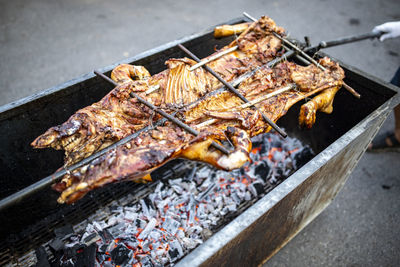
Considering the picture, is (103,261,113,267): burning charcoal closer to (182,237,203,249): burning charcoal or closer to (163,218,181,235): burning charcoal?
(163,218,181,235): burning charcoal

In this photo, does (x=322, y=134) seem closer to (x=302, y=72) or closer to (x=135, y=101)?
(x=302, y=72)

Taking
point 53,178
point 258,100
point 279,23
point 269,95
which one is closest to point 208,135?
point 258,100

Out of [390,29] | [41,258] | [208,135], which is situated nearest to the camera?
[208,135]

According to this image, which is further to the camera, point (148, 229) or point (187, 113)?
point (148, 229)

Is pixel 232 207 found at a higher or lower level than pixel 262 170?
lower

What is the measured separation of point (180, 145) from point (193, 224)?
52.4 inches

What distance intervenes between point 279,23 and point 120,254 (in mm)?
6386

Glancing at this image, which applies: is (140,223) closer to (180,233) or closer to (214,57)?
(180,233)

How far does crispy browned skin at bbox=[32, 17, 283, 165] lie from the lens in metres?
1.97

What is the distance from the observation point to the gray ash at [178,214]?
2.55 metres

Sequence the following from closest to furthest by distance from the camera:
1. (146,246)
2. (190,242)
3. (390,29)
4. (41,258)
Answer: (41,258)
(146,246)
(190,242)
(390,29)

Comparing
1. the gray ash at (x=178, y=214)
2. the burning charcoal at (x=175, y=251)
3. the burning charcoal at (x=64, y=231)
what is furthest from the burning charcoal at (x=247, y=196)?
the burning charcoal at (x=64, y=231)

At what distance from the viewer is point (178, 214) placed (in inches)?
117

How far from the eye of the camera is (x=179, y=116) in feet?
7.52
